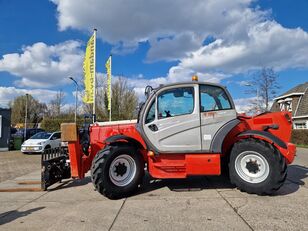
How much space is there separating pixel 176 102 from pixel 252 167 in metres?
2.17

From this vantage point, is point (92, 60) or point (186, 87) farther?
point (92, 60)

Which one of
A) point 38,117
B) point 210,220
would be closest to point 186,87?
point 210,220

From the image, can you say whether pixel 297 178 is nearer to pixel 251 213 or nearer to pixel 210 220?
pixel 251 213

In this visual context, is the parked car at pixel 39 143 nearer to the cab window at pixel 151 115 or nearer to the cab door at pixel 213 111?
the cab window at pixel 151 115

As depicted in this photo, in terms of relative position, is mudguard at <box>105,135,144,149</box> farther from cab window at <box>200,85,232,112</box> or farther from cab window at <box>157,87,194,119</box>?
cab window at <box>200,85,232,112</box>

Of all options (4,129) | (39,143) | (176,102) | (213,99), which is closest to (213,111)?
(213,99)

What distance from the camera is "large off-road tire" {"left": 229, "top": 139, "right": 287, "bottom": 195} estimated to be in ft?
21.1

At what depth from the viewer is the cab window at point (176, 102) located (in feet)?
23.0

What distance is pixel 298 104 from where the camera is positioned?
39719mm

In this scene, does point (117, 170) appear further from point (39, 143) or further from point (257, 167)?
point (39, 143)

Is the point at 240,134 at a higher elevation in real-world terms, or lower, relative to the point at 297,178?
higher

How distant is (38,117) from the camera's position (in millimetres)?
68562

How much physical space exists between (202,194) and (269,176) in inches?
56.7

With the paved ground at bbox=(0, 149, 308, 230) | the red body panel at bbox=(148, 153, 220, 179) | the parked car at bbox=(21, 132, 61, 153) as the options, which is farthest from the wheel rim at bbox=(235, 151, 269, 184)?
the parked car at bbox=(21, 132, 61, 153)
